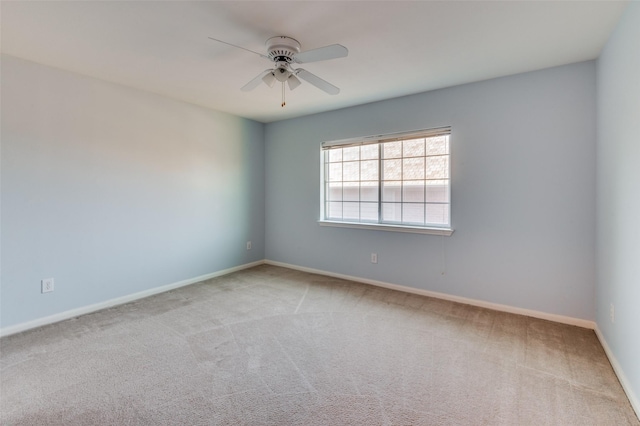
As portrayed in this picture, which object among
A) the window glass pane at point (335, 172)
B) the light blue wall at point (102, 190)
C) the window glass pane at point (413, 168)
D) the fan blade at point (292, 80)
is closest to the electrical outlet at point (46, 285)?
the light blue wall at point (102, 190)

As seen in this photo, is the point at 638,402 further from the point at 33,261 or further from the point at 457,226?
the point at 33,261

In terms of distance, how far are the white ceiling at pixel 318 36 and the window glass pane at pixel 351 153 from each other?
1078 millimetres

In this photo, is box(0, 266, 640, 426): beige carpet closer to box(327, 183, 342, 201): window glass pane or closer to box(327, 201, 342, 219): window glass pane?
box(327, 201, 342, 219): window glass pane

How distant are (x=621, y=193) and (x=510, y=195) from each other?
991mm

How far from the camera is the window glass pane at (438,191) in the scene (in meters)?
3.38

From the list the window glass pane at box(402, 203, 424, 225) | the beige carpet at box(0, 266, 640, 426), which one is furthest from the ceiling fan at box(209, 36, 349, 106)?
the beige carpet at box(0, 266, 640, 426)

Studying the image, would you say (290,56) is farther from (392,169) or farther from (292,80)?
(392,169)

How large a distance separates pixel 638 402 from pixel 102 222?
4509 mm

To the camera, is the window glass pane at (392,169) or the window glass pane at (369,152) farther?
the window glass pane at (369,152)

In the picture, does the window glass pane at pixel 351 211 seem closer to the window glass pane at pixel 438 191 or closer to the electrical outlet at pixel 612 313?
the window glass pane at pixel 438 191

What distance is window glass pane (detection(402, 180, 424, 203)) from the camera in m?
3.55

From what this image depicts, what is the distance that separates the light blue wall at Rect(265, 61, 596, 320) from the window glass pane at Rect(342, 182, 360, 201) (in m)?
0.49

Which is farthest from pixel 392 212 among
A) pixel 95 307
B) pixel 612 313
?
pixel 95 307

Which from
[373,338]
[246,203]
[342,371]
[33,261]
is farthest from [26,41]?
[373,338]
